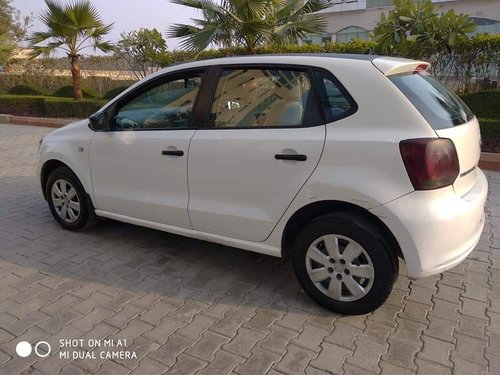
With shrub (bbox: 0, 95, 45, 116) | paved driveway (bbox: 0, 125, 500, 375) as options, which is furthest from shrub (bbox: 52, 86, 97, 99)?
paved driveway (bbox: 0, 125, 500, 375)

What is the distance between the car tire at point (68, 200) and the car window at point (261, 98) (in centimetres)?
170

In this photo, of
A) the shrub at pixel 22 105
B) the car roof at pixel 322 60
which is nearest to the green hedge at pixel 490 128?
the car roof at pixel 322 60

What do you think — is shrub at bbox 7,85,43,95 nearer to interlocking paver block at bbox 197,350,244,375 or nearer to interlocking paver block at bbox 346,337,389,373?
interlocking paver block at bbox 197,350,244,375

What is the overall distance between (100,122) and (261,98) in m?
1.60

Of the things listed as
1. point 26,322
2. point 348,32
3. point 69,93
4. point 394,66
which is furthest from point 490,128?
point 348,32

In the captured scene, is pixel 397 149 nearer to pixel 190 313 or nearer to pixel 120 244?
pixel 190 313

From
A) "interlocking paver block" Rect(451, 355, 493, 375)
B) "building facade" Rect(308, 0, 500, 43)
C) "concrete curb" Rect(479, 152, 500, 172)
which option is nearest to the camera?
"interlocking paver block" Rect(451, 355, 493, 375)

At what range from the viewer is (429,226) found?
2.40 metres

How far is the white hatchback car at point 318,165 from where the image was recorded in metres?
2.45

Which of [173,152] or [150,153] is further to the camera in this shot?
[150,153]

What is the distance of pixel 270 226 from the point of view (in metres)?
2.90

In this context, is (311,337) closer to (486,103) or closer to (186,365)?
(186,365)

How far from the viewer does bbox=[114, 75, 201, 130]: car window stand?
3.29m

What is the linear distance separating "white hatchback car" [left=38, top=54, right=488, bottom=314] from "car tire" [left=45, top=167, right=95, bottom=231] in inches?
27.4
